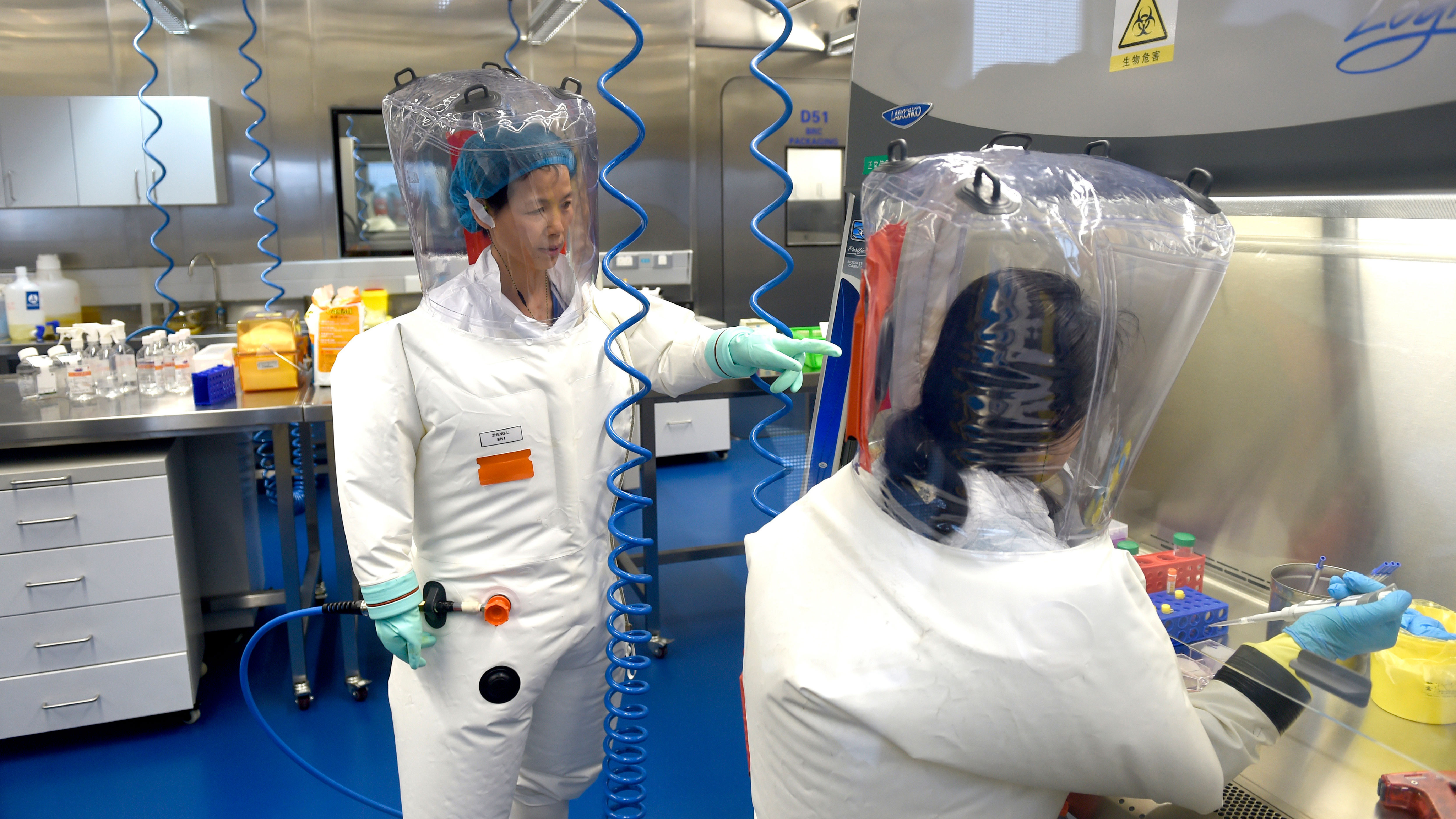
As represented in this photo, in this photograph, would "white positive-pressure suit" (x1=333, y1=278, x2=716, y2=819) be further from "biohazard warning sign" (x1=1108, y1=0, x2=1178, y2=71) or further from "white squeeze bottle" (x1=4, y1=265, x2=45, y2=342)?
"white squeeze bottle" (x1=4, y1=265, x2=45, y2=342)

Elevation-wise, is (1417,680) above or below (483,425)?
below

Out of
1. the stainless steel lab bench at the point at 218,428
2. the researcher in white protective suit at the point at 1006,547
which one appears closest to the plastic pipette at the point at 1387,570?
the researcher in white protective suit at the point at 1006,547

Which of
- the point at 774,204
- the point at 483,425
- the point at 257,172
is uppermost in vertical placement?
the point at 257,172

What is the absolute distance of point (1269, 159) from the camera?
877 mm

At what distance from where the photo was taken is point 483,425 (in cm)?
153

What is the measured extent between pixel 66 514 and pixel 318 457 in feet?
8.06

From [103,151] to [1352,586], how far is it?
16.6 feet

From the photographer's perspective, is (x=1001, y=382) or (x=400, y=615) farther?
(x=400, y=615)

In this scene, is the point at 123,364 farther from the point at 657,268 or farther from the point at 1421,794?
the point at 1421,794

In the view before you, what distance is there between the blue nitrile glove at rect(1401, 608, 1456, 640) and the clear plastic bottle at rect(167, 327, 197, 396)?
9.89 feet

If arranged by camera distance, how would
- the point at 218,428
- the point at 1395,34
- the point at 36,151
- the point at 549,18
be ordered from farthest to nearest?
the point at 549,18 → the point at 36,151 → the point at 218,428 → the point at 1395,34

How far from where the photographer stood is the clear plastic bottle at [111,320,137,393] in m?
2.72

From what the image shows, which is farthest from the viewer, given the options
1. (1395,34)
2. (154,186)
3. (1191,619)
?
(154,186)

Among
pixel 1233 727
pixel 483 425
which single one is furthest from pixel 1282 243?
pixel 483 425
